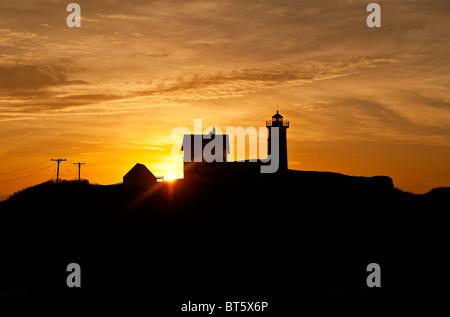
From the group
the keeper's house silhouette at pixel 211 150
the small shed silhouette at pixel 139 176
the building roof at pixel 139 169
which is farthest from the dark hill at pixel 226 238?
the building roof at pixel 139 169

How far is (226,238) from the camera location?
113ft

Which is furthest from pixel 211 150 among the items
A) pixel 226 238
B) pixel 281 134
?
pixel 226 238

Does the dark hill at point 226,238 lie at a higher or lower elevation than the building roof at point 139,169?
lower

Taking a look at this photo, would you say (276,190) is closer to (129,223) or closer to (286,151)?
(129,223)

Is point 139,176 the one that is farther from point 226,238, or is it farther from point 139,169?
point 226,238

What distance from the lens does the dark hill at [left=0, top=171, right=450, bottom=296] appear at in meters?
30.7

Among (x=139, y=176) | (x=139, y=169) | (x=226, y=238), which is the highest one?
(x=139, y=169)

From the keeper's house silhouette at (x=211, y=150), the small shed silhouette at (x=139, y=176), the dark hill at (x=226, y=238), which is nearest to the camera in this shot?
the dark hill at (x=226, y=238)

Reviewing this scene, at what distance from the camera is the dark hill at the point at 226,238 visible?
3072 cm

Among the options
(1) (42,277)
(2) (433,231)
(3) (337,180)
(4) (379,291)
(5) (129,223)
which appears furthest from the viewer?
(3) (337,180)

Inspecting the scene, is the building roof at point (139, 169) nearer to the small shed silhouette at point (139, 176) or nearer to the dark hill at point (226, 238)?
the small shed silhouette at point (139, 176)
